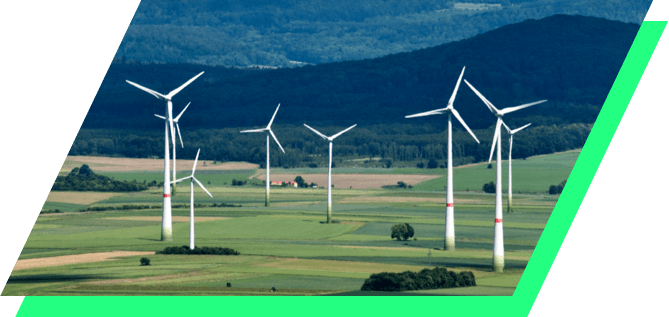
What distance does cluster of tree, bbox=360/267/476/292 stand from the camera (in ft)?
157

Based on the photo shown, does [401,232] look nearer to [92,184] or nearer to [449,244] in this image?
[449,244]

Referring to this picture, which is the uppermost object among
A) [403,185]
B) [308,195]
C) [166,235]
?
[403,185]

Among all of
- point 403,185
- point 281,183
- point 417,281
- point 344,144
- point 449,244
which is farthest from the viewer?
point 344,144

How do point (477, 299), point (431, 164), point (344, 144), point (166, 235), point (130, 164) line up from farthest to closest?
1. point (130, 164)
2. point (344, 144)
3. point (431, 164)
4. point (166, 235)
5. point (477, 299)

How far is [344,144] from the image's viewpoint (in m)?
166

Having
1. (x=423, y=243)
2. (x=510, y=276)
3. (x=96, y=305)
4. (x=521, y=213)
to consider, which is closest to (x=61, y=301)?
(x=96, y=305)

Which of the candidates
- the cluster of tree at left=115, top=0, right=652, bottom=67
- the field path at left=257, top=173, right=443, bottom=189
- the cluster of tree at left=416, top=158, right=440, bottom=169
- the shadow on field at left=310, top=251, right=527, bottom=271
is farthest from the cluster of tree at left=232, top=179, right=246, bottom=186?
the shadow on field at left=310, top=251, right=527, bottom=271

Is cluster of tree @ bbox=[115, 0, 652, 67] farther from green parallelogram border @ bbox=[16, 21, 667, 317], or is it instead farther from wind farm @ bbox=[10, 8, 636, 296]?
green parallelogram border @ bbox=[16, 21, 667, 317]

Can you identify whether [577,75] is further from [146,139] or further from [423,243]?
[423,243]

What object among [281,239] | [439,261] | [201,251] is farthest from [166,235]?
[439,261]

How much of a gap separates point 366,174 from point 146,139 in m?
48.5

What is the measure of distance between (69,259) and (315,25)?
8352 cm

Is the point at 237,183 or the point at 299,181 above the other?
the point at 299,181

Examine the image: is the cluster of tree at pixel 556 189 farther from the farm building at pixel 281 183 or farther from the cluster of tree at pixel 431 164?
the farm building at pixel 281 183
